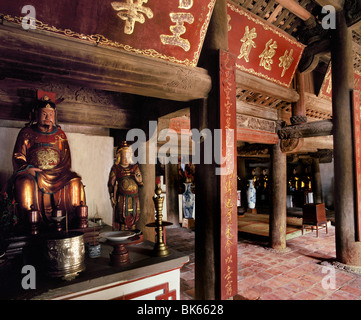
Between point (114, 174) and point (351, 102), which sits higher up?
point (351, 102)

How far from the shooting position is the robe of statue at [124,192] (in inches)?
148

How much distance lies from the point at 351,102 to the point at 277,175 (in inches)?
90.2

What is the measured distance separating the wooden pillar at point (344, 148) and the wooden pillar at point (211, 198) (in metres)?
3.30

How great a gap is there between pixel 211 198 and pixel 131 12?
85.0 inches

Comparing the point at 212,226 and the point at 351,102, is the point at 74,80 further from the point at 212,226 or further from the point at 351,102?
the point at 351,102

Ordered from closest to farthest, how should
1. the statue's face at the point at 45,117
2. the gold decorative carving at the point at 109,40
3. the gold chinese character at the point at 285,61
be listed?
the gold decorative carving at the point at 109,40 < the statue's face at the point at 45,117 < the gold chinese character at the point at 285,61

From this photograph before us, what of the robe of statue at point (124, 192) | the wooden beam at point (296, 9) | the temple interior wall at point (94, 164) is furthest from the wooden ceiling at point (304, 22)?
the temple interior wall at point (94, 164)

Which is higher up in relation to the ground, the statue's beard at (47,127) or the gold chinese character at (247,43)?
the gold chinese character at (247,43)

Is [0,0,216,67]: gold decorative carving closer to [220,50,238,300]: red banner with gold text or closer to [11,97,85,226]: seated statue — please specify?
[220,50,238,300]: red banner with gold text

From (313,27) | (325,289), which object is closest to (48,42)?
(325,289)

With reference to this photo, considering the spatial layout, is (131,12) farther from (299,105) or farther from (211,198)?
(299,105)

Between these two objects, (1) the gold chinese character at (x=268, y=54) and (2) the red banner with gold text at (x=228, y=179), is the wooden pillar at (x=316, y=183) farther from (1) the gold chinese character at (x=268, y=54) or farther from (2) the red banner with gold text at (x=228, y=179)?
(2) the red banner with gold text at (x=228, y=179)

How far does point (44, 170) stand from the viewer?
2.88 metres
